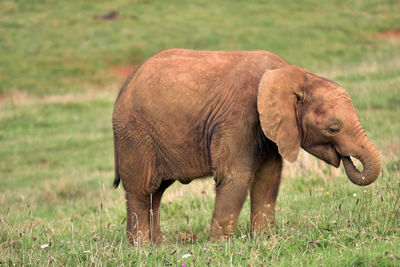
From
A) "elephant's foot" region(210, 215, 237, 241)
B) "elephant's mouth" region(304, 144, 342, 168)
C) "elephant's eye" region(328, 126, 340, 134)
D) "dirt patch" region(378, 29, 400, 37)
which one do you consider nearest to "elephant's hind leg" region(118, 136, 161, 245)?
"elephant's foot" region(210, 215, 237, 241)

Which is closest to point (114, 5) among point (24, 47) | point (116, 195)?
point (24, 47)

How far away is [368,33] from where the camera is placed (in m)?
34.6

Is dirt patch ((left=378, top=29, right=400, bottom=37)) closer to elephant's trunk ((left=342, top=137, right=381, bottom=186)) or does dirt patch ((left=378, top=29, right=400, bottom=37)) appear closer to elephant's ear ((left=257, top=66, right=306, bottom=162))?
elephant's ear ((left=257, top=66, right=306, bottom=162))

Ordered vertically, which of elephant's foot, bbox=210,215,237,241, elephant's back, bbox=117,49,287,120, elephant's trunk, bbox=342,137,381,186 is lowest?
elephant's foot, bbox=210,215,237,241

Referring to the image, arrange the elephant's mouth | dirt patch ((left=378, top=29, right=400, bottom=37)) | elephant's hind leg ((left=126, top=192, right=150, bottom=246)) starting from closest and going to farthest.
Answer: the elephant's mouth, elephant's hind leg ((left=126, top=192, right=150, bottom=246)), dirt patch ((left=378, top=29, right=400, bottom=37))

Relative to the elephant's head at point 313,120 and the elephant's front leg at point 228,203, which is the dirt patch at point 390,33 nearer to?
the elephant's head at point 313,120

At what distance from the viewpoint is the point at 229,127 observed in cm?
586

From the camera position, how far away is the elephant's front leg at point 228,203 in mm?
5863

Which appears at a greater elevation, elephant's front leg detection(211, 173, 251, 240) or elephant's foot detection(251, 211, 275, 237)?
elephant's front leg detection(211, 173, 251, 240)

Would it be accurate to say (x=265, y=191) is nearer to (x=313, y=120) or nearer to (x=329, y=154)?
(x=329, y=154)

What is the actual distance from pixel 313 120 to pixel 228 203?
1.25 meters

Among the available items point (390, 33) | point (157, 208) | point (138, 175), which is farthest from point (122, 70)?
point (138, 175)

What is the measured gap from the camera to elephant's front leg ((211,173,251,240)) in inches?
231

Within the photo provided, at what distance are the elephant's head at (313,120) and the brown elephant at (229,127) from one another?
10 millimetres
